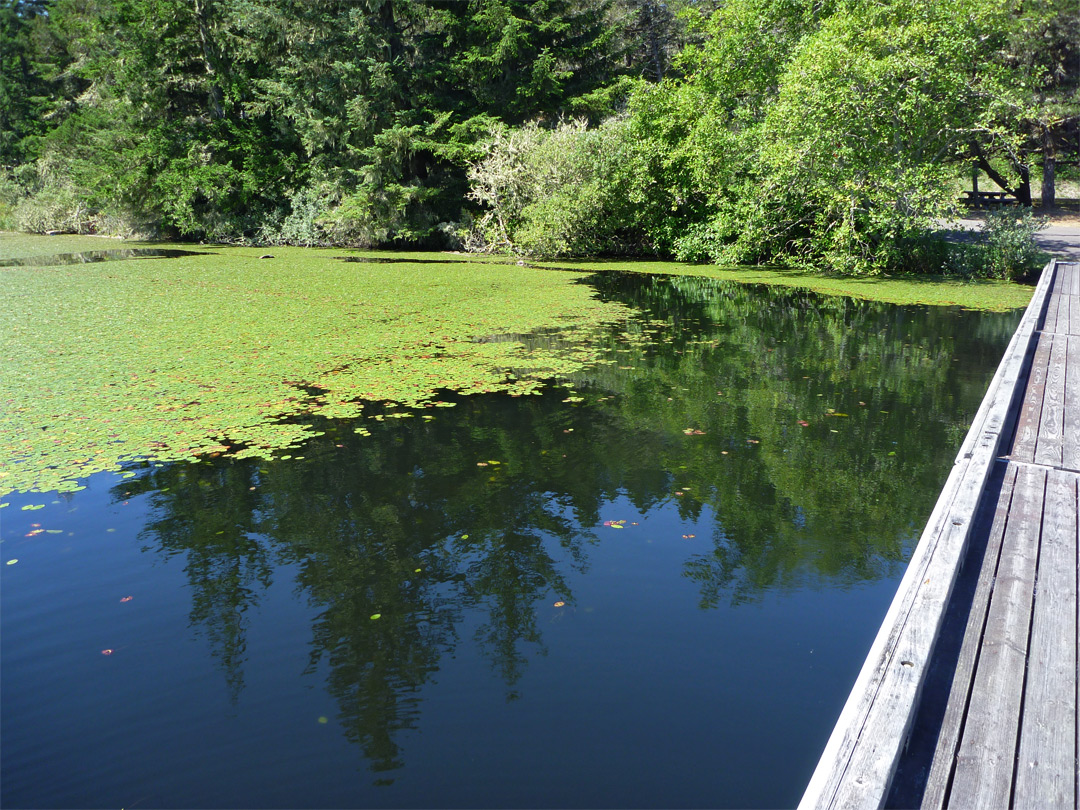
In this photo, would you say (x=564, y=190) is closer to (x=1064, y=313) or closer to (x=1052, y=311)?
(x=1052, y=311)

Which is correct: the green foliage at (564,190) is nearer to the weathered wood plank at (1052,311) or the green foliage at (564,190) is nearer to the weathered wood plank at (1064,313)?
the weathered wood plank at (1052,311)

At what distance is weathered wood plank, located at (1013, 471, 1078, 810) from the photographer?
6.75ft

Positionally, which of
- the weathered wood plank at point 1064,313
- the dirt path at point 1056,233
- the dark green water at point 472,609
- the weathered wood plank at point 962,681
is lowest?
the dark green water at point 472,609

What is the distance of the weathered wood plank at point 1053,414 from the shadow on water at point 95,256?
20530 millimetres

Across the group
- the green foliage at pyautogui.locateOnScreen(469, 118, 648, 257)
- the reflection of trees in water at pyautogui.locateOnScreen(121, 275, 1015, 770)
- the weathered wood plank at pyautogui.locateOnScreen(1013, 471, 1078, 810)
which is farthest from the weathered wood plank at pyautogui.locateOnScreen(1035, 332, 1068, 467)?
the green foliage at pyautogui.locateOnScreen(469, 118, 648, 257)

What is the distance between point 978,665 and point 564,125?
19.7m

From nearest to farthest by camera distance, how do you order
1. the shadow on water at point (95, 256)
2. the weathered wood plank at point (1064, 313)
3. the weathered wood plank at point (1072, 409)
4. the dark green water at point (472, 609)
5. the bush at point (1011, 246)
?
1. the dark green water at point (472, 609)
2. the weathered wood plank at point (1072, 409)
3. the weathered wood plank at point (1064, 313)
4. the bush at point (1011, 246)
5. the shadow on water at point (95, 256)

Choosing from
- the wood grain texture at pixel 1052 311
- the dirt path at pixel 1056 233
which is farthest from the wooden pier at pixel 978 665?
the dirt path at pixel 1056 233

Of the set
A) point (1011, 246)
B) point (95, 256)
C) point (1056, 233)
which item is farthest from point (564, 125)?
point (1056, 233)

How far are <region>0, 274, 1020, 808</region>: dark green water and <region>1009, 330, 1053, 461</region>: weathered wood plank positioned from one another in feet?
2.06

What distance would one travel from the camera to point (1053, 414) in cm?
538

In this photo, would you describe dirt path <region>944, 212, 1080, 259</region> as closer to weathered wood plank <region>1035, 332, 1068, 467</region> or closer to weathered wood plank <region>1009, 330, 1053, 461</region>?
weathered wood plank <region>1009, 330, 1053, 461</region>

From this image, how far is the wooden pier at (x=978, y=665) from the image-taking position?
204 cm

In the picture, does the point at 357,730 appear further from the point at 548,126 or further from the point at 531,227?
the point at 548,126
